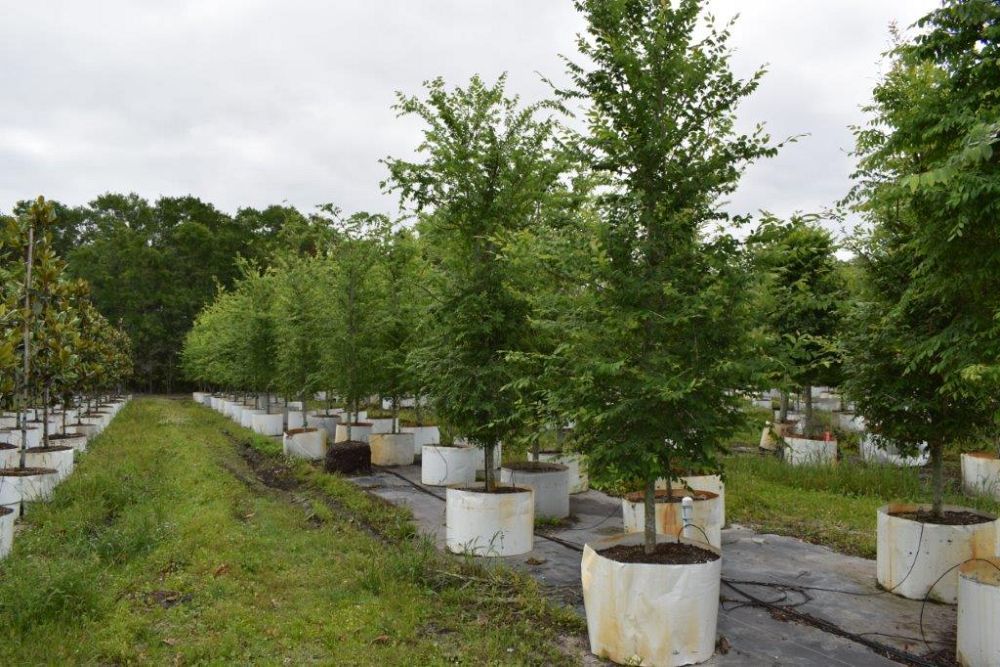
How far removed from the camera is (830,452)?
49.4 ft

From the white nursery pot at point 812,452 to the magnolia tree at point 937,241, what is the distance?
749cm

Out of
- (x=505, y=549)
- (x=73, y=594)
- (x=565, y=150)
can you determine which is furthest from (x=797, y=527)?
(x=73, y=594)

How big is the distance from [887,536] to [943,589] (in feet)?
2.09

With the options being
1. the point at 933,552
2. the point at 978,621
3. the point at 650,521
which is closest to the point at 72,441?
the point at 650,521

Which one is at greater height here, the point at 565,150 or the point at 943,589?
the point at 565,150

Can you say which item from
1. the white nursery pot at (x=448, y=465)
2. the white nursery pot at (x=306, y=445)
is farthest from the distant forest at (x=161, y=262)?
the white nursery pot at (x=448, y=465)

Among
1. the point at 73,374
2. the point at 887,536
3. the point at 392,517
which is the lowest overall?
the point at 392,517

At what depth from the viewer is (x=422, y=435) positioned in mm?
18672

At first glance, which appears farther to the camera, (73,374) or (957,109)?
(73,374)

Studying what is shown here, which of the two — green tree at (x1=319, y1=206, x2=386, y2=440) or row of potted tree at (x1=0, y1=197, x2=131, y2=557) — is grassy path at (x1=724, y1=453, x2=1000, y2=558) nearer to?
green tree at (x1=319, y1=206, x2=386, y2=440)

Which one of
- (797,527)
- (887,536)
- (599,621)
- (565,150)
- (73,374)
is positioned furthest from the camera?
(73,374)

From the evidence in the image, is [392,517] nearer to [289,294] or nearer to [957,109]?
[957,109]

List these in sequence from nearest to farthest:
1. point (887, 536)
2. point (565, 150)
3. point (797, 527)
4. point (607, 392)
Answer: point (607, 392)
point (565, 150)
point (887, 536)
point (797, 527)

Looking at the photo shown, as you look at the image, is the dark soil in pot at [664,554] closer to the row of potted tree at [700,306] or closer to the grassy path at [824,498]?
the row of potted tree at [700,306]
